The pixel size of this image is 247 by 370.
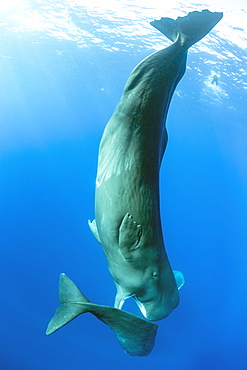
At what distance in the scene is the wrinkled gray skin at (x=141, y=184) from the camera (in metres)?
2.55

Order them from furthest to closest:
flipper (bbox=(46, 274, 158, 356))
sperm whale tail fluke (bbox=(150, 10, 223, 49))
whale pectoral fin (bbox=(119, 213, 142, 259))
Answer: sperm whale tail fluke (bbox=(150, 10, 223, 49)), whale pectoral fin (bbox=(119, 213, 142, 259)), flipper (bbox=(46, 274, 158, 356))

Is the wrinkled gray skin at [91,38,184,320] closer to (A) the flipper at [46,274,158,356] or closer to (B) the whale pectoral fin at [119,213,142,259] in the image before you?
(B) the whale pectoral fin at [119,213,142,259]

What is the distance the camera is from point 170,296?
2.86 metres

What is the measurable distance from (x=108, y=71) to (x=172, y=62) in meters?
34.5

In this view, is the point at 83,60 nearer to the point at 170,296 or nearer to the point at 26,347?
the point at 26,347

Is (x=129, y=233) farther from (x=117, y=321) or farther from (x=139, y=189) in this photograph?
(x=117, y=321)

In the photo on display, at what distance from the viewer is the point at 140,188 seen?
2.56 meters

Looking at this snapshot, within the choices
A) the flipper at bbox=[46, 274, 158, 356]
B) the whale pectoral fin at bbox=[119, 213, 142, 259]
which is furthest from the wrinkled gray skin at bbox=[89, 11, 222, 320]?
the flipper at bbox=[46, 274, 158, 356]

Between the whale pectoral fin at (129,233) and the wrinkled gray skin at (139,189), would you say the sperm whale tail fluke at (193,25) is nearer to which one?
the wrinkled gray skin at (139,189)

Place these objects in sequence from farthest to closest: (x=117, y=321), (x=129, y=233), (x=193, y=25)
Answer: (x=193, y=25) → (x=129, y=233) → (x=117, y=321)

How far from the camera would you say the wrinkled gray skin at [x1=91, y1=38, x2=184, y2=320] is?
8.36ft

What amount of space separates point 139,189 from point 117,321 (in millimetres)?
1019

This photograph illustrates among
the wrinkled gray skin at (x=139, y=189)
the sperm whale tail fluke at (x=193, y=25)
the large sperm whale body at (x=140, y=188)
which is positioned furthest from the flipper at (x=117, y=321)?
the sperm whale tail fluke at (x=193, y=25)

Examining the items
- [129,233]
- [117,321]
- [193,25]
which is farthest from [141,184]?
[193,25]
